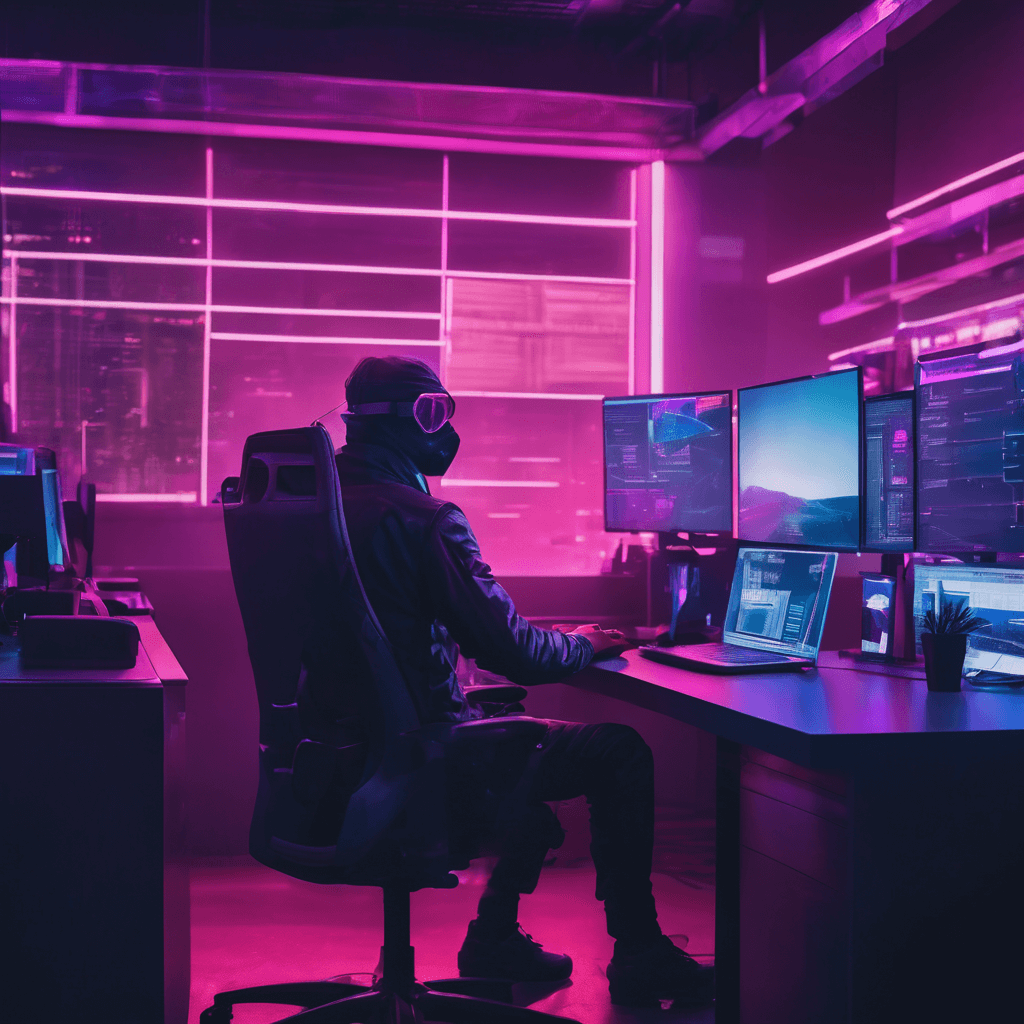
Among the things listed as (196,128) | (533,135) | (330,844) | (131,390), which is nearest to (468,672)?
(330,844)

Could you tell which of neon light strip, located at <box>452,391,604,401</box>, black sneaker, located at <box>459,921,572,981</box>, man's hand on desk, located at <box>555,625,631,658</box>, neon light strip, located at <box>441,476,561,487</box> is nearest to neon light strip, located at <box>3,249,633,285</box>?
neon light strip, located at <box>452,391,604,401</box>

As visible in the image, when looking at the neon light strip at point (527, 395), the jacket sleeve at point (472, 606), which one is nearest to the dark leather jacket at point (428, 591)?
the jacket sleeve at point (472, 606)

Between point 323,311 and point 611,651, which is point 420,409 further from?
point 323,311

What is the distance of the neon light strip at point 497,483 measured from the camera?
4242 mm

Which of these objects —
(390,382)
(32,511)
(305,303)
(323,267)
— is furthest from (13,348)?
(390,382)

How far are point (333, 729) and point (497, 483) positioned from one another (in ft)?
8.23

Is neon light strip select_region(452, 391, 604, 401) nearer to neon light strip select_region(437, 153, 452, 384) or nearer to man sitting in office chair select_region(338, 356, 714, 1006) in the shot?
neon light strip select_region(437, 153, 452, 384)

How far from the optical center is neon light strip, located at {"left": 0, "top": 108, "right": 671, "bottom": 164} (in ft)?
12.4

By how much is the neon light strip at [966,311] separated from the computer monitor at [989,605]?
2.25m

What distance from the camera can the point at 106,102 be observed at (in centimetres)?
357

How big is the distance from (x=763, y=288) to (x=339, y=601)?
117 inches

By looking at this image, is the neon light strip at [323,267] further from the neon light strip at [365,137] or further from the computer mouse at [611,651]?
the computer mouse at [611,651]

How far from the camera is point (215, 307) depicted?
3.98 meters

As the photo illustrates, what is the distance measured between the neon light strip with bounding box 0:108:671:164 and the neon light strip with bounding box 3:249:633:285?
0.49 meters
